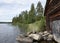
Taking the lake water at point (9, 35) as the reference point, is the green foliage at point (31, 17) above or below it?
above

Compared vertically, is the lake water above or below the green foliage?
below

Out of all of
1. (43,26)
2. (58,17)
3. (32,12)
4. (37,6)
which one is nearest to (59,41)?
(58,17)

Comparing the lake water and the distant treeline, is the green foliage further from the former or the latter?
the lake water

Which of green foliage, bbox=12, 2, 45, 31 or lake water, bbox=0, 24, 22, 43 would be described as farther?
green foliage, bbox=12, 2, 45, 31

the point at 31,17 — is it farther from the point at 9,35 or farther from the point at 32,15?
the point at 9,35

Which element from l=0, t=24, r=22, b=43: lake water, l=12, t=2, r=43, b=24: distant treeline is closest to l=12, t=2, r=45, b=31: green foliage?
l=12, t=2, r=43, b=24: distant treeline

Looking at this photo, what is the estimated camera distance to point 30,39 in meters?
19.8

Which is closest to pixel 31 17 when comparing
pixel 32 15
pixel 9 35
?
pixel 32 15

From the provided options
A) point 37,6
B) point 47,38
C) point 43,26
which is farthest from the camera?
point 37,6

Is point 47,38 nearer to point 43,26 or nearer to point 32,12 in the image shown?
point 43,26

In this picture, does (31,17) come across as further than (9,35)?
Yes

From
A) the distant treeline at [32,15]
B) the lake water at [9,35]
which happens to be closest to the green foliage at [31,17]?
the distant treeline at [32,15]

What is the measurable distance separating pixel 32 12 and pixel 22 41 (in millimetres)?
48218

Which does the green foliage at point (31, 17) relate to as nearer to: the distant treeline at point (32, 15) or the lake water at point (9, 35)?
the distant treeline at point (32, 15)
